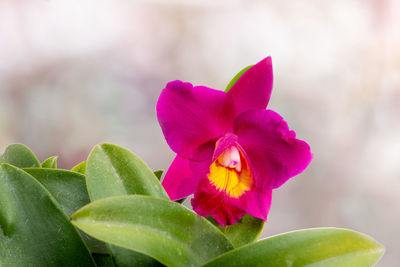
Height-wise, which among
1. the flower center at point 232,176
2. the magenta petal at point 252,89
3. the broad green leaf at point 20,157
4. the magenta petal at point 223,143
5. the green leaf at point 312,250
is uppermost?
the magenta petal at point 252,89

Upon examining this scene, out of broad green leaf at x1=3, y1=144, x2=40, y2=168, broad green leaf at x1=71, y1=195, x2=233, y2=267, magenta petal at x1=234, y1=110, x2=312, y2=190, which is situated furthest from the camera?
broad green leaf at x1=3, y1=144, x2=40, y2=168

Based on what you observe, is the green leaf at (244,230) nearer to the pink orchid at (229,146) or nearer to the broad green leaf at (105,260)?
the pink orchid at (229,146)

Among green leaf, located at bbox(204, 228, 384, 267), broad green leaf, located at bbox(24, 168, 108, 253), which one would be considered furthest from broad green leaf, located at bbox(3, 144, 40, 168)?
green leaf, located at bbox(204, 228, 384, 267)

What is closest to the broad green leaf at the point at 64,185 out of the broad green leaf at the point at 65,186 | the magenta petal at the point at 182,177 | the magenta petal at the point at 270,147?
the broad green leaf at the point at 65,186

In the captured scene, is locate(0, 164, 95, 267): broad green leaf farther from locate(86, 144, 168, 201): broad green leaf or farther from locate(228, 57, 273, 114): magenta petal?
locate(228, 57, 273, 114): magenta petal

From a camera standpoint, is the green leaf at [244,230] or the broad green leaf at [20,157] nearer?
the green leaf at [244,230]

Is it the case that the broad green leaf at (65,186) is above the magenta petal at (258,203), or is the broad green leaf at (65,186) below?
below

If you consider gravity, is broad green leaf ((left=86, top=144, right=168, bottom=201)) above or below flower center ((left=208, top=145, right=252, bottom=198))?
below
